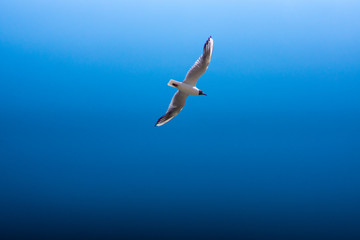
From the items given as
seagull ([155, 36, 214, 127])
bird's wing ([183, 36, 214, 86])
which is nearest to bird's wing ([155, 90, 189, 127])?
seagull ([155, 36, 214, 127])

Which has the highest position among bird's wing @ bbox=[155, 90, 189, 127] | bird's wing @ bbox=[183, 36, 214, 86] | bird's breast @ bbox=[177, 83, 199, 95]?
bird's wing @ bbox=[183, 36, 214, 86]

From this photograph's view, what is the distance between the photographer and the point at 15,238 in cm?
327

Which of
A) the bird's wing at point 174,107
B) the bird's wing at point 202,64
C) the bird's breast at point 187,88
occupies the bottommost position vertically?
the bird's wing at point 174,107

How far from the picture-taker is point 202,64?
2045 mm

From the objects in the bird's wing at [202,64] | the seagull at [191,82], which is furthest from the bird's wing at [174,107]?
the bird's wing at [202,64]

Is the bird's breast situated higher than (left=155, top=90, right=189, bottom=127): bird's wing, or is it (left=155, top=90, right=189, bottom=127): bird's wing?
the bird's breast

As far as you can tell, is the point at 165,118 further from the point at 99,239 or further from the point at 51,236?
the point at 51,236

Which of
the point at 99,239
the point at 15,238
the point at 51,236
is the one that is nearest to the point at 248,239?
the point at 99,239

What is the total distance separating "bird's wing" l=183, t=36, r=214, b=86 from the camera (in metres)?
2.03

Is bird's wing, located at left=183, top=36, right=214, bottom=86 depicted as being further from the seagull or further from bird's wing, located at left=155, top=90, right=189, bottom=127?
bird's wing, located at left=155, top=90, right=189, bottom=127

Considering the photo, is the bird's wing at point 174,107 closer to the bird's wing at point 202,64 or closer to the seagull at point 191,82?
the seagull at point 191,82

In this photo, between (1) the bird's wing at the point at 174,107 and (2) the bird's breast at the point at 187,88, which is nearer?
(2) the bird's breast at the point at 187,88

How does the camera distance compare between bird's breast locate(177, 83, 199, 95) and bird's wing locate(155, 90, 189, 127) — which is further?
bird's wing locate(155, 90, 189, 127)

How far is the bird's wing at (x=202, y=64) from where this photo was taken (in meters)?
2.03
